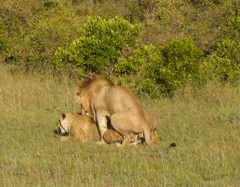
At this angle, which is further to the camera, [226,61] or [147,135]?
[226,61]

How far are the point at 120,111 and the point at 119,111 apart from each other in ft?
0.08

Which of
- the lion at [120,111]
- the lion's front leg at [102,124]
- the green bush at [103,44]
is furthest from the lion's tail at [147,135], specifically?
the green bush at [103,44]

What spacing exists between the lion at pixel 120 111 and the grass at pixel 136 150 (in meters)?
0.30

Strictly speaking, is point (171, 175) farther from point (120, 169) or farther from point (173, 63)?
point (173, 63)

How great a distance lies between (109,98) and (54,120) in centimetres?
212

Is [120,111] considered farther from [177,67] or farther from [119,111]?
[177,67]

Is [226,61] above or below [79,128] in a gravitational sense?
above

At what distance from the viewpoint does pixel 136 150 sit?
5520 millimetres

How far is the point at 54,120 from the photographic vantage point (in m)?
7.60

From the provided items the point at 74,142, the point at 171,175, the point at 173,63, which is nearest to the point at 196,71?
the point at 173,63

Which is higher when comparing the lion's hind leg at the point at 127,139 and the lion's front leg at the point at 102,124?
the lion's front leg at the point at 102,124

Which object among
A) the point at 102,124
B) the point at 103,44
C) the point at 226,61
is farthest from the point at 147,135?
the point at 226,61

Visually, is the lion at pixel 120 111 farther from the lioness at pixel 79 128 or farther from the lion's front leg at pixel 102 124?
the lioness at pixel 79 128

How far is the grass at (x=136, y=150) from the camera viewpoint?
4375 millimetres
